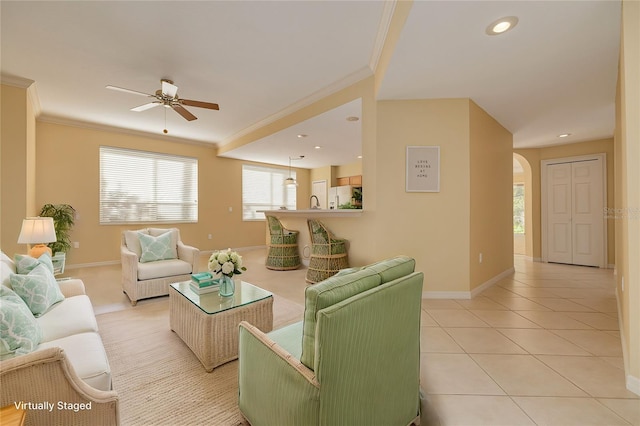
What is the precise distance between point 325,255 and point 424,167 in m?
1.79

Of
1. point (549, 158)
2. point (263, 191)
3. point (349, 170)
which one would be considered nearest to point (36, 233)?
point (263, 191)

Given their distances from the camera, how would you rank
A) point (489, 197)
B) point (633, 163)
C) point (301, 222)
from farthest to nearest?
point (301, 222)
point (489, 197)
point (633, 163)

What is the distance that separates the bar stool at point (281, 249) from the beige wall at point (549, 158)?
16.9 feet

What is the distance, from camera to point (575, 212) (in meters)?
5.34

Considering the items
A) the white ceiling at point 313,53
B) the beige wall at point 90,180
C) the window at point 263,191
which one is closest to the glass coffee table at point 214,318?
the white ceiling at point 313,53

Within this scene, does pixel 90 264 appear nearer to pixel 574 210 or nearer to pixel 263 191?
pixel 263 191

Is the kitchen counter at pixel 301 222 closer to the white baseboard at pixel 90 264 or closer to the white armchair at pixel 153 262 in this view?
the white armchair at pixel 153 262

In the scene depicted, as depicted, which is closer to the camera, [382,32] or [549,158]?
[382,32]

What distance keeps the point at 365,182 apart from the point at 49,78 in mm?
4167

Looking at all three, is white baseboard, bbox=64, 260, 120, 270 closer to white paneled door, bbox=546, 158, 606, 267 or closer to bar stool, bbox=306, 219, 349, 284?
bar stool, bbox=306, 219, 349, 284

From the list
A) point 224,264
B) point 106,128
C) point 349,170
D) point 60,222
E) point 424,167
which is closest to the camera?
point 224,264

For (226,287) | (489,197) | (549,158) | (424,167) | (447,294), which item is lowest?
(447,294)

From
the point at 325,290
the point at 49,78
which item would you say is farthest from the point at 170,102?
the point at 325,290

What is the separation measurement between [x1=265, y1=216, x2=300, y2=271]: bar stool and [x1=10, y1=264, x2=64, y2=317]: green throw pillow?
3207 millimetres
